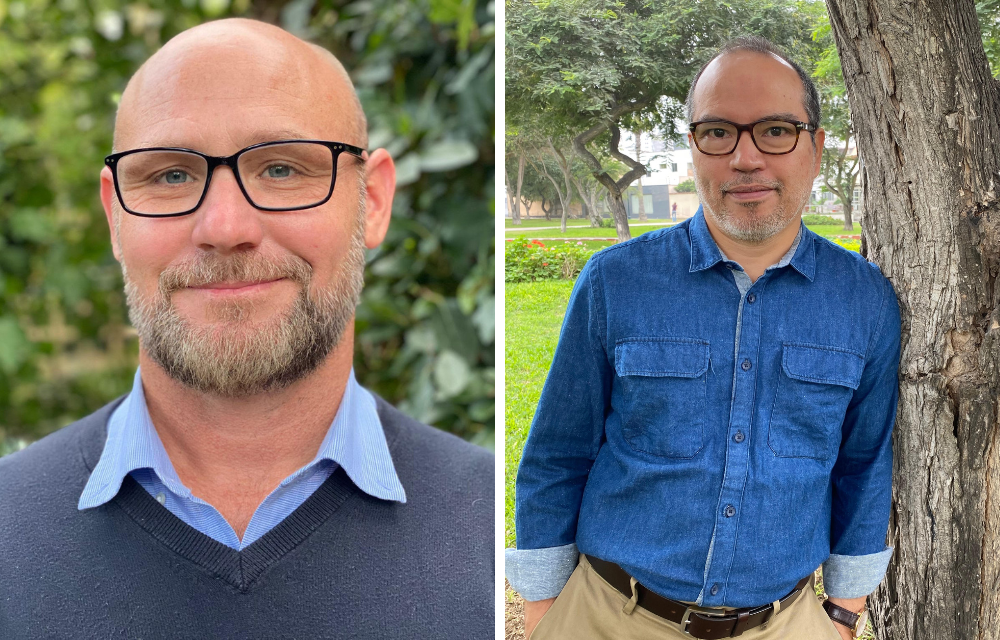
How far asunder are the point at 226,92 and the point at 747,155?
0.96 meters

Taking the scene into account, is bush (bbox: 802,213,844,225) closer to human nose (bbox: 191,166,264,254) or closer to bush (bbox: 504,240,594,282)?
bush (bbox: 504,240,594,282)

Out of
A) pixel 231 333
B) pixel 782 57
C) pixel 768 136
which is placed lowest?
pixel 231 333

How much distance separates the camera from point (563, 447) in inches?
62.9

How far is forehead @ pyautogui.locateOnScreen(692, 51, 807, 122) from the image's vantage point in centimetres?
148

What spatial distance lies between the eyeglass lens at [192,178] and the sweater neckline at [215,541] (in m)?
0.46

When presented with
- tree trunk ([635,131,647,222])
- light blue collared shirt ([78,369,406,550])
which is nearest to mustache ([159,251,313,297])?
light blue collared shirt ([78,369,406,550])

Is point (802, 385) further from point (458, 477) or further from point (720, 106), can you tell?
point (458, 477)

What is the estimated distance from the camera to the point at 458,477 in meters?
1.48

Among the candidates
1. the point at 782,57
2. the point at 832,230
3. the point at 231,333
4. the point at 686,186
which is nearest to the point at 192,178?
the point at 231,333

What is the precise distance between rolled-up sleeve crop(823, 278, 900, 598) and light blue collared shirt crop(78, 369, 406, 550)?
937 millimetres

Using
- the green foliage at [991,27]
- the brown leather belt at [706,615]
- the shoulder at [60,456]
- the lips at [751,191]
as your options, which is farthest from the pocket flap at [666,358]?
the green foliage at [991,27]

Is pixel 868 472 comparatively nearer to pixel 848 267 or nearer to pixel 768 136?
pixel 848 267

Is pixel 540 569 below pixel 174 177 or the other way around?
below

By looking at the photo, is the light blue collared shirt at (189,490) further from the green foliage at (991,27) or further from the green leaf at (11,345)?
the green foliage at (991,27)
